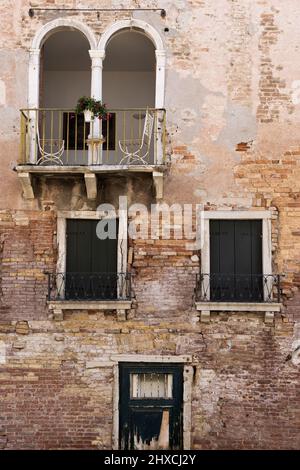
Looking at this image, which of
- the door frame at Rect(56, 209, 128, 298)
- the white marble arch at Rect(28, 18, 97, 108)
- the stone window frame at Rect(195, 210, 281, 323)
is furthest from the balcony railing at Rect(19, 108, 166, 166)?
the stone window frame at Rect(195, 210, 281, 323)

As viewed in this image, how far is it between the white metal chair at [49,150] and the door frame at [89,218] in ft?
3.26

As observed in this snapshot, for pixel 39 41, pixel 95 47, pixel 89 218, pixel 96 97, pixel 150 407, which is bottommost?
pixel 150 407

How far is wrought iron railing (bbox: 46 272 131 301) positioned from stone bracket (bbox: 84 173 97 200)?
1.43 meters

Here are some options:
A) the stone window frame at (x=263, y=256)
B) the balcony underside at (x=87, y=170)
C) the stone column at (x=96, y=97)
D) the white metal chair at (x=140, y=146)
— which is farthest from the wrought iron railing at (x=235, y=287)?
the stone column at (x=96, y=97)

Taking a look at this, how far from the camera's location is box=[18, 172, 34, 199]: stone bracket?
37.3ft

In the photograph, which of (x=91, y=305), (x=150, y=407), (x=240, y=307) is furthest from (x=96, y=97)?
(x=150, y=407)

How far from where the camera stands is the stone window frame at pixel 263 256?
11.3 metres

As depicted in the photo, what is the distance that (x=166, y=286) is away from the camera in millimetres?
11570

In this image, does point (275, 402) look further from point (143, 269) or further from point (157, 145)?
point (157, 145)

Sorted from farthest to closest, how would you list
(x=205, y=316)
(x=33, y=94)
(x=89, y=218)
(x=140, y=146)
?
1. (x=140, y=146)
2. (x=33, y=94)
3. (x=89, y=218)
4. (x=205, y=316)

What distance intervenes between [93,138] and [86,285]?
2.63m

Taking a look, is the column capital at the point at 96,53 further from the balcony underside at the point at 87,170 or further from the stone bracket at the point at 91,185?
the stone bracket at the point at 91,185

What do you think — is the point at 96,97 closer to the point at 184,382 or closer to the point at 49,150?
the point at 49,150

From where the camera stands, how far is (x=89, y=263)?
11.8 m
